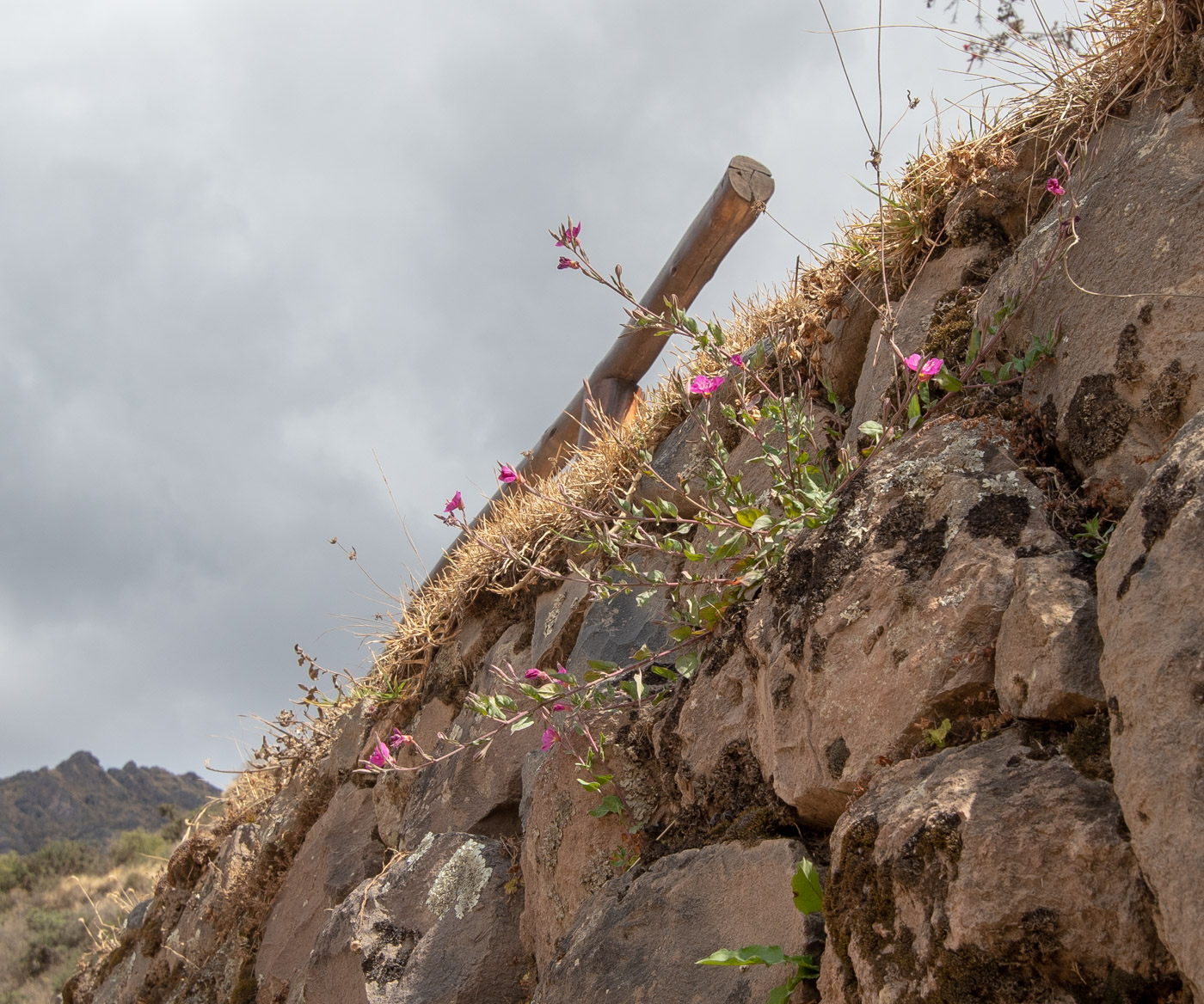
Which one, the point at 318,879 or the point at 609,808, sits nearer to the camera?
the point at 609,808

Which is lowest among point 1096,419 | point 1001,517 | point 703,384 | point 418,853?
point 418,853

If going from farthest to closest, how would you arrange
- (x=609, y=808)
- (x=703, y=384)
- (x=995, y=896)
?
1. (x=703, y=384)
2. (x=609, y=808)
3. (x=995, y=896)

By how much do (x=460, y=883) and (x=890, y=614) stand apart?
6.62 feet

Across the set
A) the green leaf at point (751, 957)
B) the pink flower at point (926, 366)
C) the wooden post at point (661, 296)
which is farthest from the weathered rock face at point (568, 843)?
the wooden post at point (661, 296)

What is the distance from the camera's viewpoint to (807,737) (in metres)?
1.93

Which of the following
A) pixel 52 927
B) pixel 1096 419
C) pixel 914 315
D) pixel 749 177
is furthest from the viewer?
pixel 52 927

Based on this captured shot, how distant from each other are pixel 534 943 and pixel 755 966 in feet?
4.04

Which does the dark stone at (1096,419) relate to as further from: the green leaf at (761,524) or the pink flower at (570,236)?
the pink flower at (570,236)

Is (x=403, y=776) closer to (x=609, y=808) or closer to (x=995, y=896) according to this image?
(x=609, y=808)


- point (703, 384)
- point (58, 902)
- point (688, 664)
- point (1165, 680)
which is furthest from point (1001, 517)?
point (58, 902)

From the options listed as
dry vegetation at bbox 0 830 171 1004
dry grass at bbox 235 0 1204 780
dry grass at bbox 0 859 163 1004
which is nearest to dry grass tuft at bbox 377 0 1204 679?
dry grass at bbox 235 0 1204 780

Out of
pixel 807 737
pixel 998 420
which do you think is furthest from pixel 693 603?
pixel 998 420

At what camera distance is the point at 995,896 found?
128 centimetres

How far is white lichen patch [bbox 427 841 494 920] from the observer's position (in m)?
3.10
